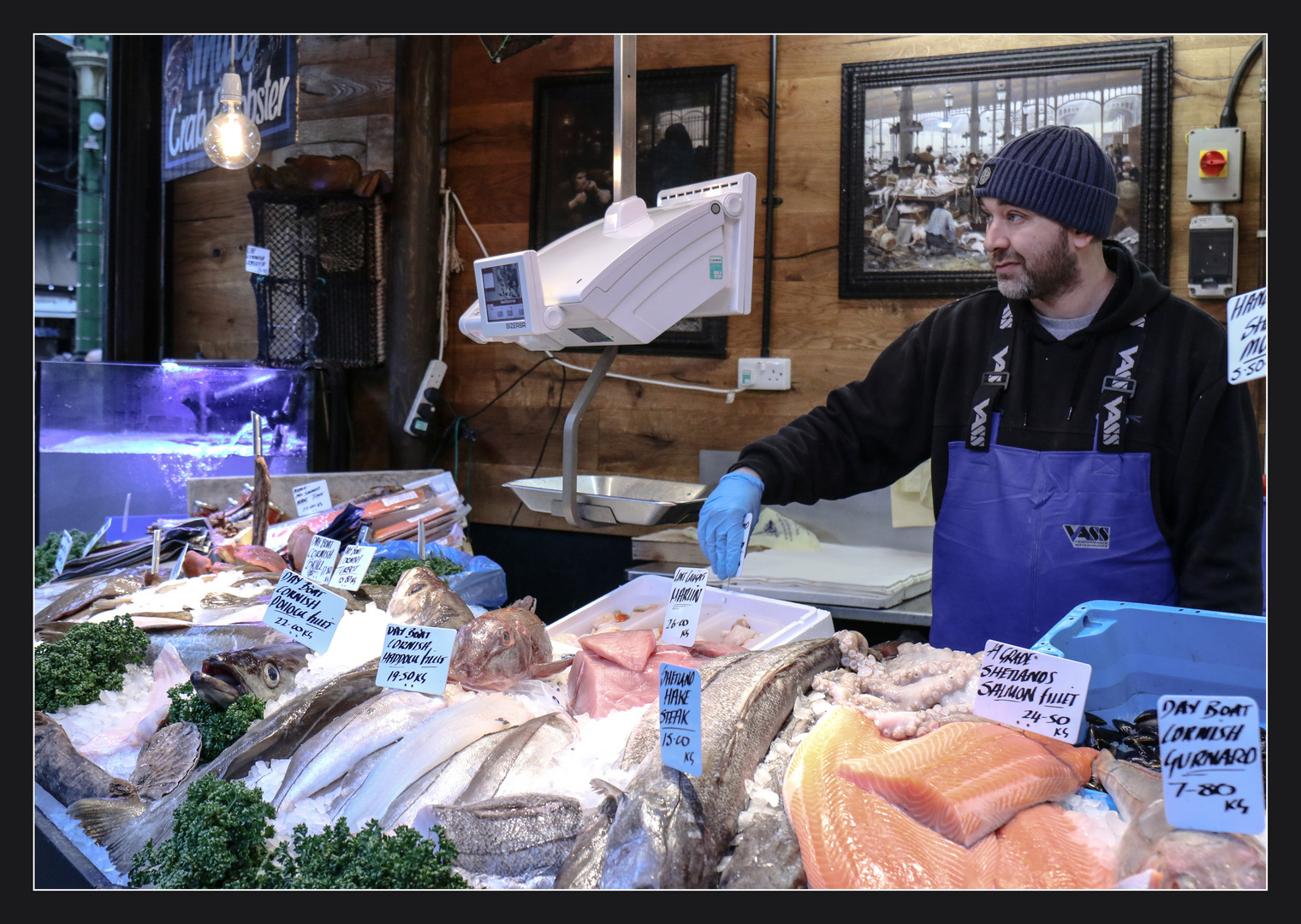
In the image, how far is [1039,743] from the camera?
1524 mm

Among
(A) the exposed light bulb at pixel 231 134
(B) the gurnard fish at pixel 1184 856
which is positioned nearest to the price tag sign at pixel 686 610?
(B) the gurnard fish at pixel 1184 856

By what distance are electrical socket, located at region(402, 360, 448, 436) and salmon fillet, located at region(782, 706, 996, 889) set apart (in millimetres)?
3966

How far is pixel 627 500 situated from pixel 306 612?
703 mm

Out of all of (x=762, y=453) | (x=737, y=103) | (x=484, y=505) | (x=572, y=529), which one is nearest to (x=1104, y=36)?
(x=737, y=103)

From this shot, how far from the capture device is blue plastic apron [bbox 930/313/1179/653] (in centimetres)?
230

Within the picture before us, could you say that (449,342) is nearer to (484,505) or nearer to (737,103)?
(484,505)

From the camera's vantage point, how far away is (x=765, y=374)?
4.61m

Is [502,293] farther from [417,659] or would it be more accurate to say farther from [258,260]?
[258,260]

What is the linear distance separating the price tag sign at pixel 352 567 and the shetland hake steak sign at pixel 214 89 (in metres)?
2.77

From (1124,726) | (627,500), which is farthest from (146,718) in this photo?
(1124,726)

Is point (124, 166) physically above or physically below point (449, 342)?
above

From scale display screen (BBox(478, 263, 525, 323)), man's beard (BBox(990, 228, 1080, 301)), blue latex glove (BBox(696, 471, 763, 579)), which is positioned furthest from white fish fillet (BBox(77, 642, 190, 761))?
man's beard (BBox(990, 228, 1080, 301))

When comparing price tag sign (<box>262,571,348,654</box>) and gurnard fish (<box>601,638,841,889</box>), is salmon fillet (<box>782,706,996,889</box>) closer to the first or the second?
gurnard fish (<box>601,638,841,889</box>)

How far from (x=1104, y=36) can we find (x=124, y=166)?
535 centimetres
